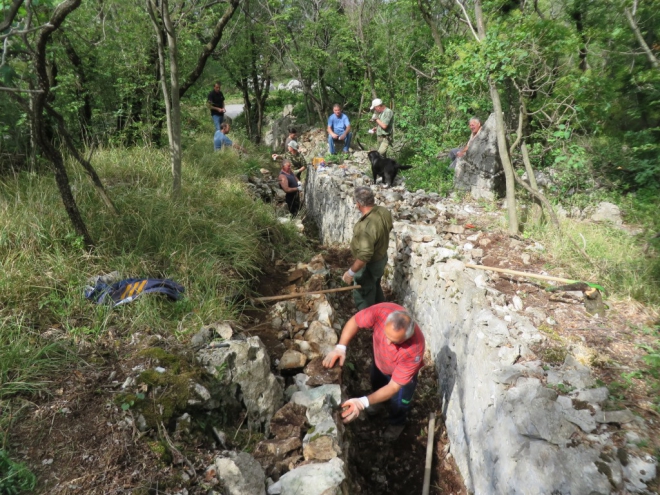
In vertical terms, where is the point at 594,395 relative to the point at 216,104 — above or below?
below

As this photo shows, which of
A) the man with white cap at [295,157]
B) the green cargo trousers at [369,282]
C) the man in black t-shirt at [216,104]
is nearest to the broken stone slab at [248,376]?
the green cargo trousers at [369,282]

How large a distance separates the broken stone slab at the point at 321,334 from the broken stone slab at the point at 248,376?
811 millimetres

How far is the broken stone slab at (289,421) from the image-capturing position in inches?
109

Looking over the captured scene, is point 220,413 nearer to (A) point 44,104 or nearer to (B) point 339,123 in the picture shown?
(A) point 44,104

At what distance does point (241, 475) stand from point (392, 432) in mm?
1923

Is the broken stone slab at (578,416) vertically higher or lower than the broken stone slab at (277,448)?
higher

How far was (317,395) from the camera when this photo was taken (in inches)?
121

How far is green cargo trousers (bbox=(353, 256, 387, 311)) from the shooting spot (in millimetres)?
4395

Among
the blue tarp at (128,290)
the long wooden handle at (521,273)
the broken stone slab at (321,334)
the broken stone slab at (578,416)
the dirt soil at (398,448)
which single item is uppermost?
the long wooden handle at (521,273)

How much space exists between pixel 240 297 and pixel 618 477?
360 centimetres

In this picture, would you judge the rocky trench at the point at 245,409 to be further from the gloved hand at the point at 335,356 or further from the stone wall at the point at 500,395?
the stone wall at the point at 500,395

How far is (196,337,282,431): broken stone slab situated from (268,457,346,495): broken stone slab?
0.64 metres

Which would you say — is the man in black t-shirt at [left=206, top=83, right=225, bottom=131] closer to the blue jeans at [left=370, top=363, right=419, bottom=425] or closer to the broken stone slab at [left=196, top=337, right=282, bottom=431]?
the broken stone slab at [left=196, top=337, right=282, bottom=431]

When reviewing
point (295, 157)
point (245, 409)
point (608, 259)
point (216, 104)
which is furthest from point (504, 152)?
point (216, 104)
